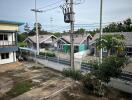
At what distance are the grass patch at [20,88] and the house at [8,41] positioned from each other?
10153 millimetres

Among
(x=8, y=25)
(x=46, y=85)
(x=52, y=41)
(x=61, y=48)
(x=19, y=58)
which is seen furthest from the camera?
(x=52, y=41)

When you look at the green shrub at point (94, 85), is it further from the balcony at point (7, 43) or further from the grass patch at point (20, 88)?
the balcony at point (7, 43)

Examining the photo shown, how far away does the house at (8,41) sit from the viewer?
22859 mm

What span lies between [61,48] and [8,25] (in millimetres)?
16074

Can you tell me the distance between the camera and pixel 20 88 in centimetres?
1339

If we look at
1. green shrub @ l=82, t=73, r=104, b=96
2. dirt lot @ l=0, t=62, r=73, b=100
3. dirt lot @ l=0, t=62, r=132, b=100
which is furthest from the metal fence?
dirt lot @ l=0, t=62, r=73, b=100

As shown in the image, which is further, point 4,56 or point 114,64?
point 4,56

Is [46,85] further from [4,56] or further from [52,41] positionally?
[52,41]

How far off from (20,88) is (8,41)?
13.0 meters

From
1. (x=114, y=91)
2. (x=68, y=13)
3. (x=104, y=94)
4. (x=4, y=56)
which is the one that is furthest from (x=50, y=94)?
(x=4, y=56)

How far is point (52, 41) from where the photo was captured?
139 feet

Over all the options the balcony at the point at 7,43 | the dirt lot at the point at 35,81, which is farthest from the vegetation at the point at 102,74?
the balcony at the point at 7,43

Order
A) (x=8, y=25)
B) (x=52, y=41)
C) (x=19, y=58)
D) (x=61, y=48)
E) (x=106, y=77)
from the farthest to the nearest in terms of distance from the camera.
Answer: (x=52, y=41)
(x=61, y=48)
(x=19, y=58)
(x=8, y=25)
(x=106, y=77)

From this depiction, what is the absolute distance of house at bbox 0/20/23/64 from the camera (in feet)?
75.0
